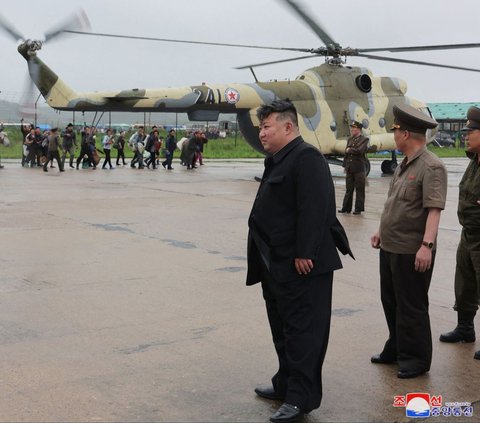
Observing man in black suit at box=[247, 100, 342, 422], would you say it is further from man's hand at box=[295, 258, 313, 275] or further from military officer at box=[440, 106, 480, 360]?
military officer at box=[440, 106, 480, 360]

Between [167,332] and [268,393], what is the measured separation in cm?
148

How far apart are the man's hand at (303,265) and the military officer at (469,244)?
1864mm

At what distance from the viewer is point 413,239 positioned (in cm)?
467

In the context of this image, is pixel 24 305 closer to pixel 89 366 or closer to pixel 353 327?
pixel 89 366

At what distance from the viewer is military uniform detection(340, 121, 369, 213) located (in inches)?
530

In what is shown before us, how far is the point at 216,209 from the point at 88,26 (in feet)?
33.4

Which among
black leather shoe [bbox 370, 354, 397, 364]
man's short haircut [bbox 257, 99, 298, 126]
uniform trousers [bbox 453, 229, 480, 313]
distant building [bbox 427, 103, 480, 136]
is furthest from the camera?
distant building [bbox 427, 103, 480, 136]

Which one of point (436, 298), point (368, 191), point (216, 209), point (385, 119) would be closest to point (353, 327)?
point (436, 298)

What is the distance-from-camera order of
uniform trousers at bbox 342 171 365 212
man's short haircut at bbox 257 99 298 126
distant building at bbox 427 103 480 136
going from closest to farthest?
man's short haircut at bbox 257 99 298 126 → uniform trousers at bbox 342 171 365 212 → distant building at bbox 427 103 480 136

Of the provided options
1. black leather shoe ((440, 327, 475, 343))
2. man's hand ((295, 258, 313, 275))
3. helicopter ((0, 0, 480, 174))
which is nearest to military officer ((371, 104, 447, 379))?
black leather shoe ((440, 327, 475, 343))

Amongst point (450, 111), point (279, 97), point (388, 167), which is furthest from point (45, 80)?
point (450, 111)

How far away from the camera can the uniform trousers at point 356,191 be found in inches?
529

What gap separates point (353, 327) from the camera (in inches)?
223

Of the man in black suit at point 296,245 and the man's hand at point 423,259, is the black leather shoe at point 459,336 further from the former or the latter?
the man in black suit at point 296,245
